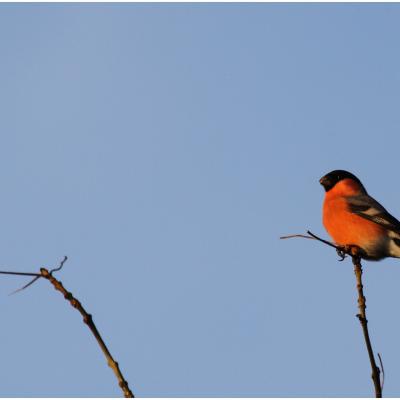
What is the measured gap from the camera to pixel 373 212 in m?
8.77

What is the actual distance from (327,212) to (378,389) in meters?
6.66

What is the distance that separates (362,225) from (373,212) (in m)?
0.42

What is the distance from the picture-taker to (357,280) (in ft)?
10.8

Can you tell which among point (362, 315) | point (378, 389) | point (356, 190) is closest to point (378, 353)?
point (362, 315)

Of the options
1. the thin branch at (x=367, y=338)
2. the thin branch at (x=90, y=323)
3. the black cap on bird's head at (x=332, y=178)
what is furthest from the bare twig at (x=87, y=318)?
the black cap on bird's head at (x=332, y=178)

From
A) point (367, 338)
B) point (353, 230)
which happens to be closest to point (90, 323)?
point (367, 338)

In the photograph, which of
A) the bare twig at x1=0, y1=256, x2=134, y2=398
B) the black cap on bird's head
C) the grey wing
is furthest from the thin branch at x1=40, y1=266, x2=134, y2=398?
the black cap on bird's head

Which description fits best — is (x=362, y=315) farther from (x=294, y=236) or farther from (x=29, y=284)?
(x=29, y=284)

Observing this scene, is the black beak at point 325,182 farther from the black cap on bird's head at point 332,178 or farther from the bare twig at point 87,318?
the bare twig at point 87,318

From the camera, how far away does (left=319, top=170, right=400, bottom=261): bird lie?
27.4 feet

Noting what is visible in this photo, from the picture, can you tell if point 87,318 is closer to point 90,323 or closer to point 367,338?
point 90,323

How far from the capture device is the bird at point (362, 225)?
27.4 feet

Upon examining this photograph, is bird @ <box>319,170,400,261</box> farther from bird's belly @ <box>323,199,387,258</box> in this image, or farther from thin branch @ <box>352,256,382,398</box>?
thin branch @ <box>352,256,382,398</box>

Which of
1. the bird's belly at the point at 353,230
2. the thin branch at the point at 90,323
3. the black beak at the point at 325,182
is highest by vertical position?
the black beak at the point at 325,182
